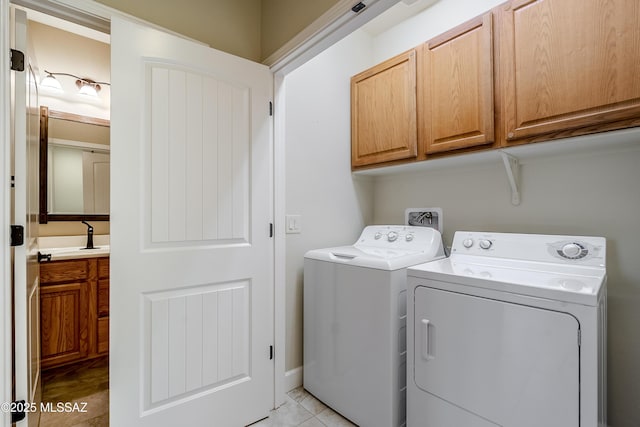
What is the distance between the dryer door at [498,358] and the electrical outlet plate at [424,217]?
2.87 ft

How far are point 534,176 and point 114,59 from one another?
219cm

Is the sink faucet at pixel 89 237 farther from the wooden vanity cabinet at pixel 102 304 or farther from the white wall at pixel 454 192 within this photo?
the white wall at pixel 454 192

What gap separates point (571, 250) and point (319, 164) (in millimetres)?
1482

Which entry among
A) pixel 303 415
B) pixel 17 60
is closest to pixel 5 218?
pixel 17 60

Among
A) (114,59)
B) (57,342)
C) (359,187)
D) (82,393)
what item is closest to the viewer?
(114,59)

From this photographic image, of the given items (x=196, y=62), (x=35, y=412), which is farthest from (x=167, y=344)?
(x=196, y=62)

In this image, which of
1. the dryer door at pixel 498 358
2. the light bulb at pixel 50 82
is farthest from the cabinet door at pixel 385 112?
the light bulb at pixel 50 82

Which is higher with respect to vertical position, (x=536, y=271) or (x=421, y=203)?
(x=421, y=203)

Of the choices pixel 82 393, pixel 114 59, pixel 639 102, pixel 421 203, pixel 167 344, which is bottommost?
pixel 82 393

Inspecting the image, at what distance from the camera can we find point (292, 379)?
2002 mm

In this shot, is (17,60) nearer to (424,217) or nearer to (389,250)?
(389,250)

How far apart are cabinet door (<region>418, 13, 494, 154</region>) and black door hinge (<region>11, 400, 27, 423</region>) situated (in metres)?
2.23

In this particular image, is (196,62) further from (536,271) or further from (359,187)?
(536,271)

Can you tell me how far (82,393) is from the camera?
1.97 m
